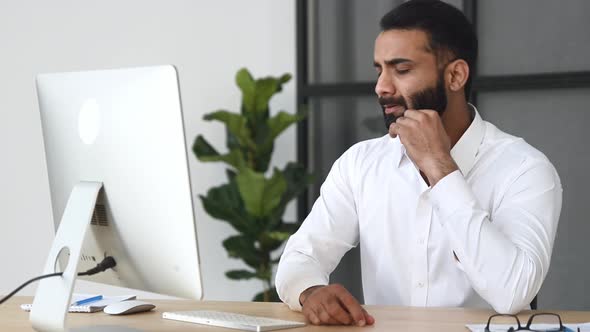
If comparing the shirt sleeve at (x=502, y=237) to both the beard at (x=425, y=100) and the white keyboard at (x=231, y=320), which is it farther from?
the white keyboard at (x=231, y=320)

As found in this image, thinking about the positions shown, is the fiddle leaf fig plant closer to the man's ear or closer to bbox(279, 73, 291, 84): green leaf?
bbox(279, 73, 291, 84): green leaf

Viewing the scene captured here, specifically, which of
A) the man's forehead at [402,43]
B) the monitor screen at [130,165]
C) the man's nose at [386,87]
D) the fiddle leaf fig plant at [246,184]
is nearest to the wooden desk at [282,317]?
the monitor screen at [130,165]

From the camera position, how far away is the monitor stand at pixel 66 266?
1.64 meters

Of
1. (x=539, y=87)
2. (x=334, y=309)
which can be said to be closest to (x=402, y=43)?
(x=334, y=309)

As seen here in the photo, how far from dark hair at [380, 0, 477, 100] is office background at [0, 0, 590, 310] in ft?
6.17

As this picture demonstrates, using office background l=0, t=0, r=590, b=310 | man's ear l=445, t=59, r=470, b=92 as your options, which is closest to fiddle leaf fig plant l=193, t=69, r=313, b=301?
office background l=0, t=0, r=590, b=310

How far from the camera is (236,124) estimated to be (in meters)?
4.63

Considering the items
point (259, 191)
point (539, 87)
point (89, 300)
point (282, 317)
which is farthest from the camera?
point (259, 191)

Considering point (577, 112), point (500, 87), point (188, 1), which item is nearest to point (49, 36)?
point (188, 1)

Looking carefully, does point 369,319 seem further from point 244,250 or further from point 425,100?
point 244,250

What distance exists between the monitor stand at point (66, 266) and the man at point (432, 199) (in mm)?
577

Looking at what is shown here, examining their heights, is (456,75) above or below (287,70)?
above

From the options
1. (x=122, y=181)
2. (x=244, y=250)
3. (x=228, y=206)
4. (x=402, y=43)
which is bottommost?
(x=244, y=250)

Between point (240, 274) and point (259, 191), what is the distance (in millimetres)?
484
